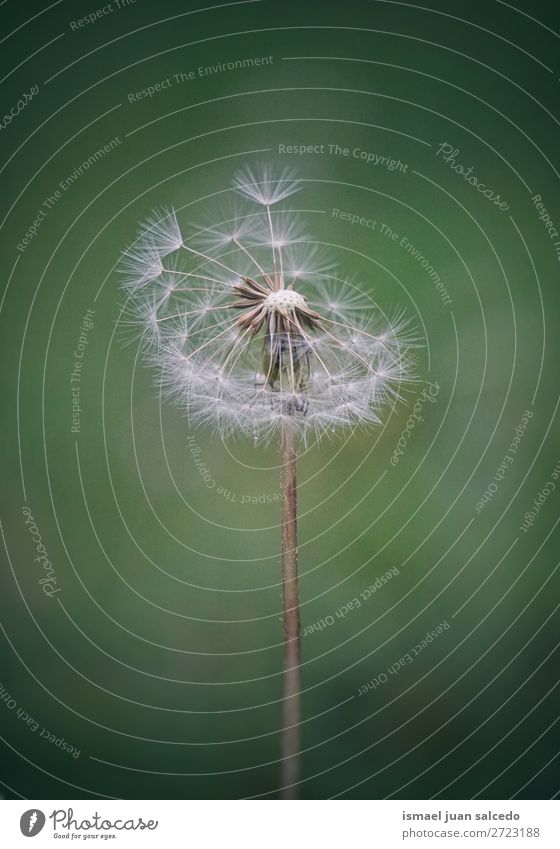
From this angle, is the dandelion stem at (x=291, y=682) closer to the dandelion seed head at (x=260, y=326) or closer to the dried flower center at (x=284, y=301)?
the dandelion seed head at (x=260, y=326)

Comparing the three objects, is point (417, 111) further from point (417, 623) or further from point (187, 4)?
point (417, 623)

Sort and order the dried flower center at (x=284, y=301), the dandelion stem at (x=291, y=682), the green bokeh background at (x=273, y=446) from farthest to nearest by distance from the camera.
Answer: the green bokeh background at (x=273, y=446), the dandelion stem at (x=291, y=682), the dried flower center at (x=284, y=301)

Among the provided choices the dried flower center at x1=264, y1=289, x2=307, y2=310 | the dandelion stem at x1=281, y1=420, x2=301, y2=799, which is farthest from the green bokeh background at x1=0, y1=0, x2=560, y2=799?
the dried flower center at x1=264, y1=289, x2=307, y2=310

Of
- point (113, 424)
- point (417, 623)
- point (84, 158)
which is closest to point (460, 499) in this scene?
point (417, 623)

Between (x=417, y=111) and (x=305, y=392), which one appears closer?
(x=305, y=392)
